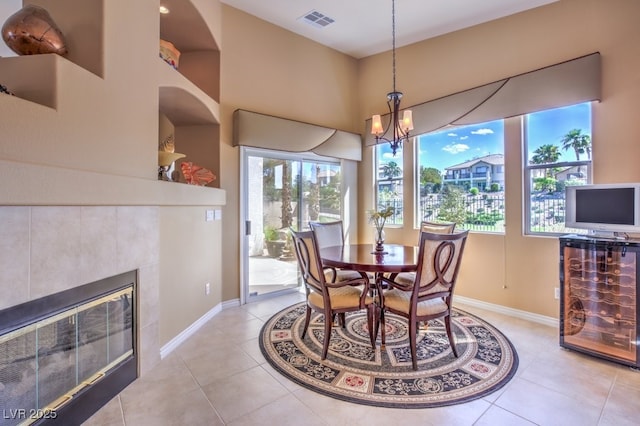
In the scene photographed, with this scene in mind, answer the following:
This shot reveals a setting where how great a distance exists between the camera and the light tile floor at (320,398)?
5.91 feet

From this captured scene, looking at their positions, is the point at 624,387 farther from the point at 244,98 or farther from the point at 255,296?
the point at 244,98

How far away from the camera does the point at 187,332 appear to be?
9.62 ft

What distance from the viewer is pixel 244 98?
3.92 meters

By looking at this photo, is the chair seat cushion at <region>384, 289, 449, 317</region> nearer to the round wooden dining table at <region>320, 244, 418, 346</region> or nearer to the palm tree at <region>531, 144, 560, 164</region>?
the round wooden dining table at <region>320, 244, 418, 346</region>

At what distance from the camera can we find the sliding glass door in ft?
13.2

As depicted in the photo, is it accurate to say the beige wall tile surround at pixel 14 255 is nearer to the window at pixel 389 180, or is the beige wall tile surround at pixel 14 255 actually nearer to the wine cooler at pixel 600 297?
the wine cooler at pixel 600 297

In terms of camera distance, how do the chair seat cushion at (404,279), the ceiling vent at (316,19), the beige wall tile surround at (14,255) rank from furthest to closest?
the ceiling vent at (316,19)
the chair seat cushion at (404,279)
the beige wall tile surround at (14,255)

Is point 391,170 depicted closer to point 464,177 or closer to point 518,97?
point 464,177

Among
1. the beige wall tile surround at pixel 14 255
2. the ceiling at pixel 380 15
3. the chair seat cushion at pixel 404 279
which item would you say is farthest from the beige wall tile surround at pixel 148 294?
the ceiling at pixel 380 15

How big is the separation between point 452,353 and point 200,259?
2.65m

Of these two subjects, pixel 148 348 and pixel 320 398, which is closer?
pixel 320 398

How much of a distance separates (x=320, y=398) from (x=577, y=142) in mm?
3532

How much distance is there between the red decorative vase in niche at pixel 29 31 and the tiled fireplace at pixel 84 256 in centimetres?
93

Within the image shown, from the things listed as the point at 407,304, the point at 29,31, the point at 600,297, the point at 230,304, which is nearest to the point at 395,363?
the point at 407,304
